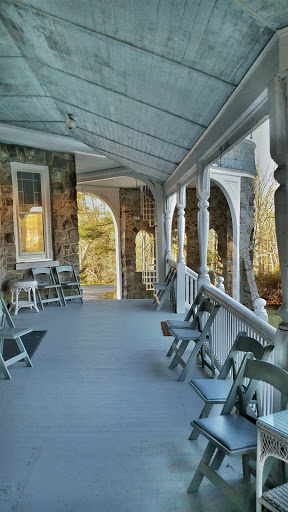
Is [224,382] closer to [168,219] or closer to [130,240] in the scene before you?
[168,219]

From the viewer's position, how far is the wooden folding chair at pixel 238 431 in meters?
1.77

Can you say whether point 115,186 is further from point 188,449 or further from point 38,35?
point 188,449

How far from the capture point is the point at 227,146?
3.36m

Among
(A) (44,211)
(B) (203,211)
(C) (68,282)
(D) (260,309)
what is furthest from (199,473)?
(A) (44,211)

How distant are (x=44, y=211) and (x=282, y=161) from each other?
625 cm

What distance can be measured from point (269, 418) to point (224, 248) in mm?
10148

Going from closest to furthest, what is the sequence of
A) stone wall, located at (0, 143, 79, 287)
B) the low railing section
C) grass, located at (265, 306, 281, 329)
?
the low railing section
stone wall, located at (0, 143, 79, 287)
grass, located at (265, 306, 281, 329)

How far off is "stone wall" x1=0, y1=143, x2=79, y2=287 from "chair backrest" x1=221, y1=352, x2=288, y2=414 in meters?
5.48

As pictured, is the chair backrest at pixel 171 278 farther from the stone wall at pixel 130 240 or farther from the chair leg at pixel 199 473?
the stone wall at pixel 130 240

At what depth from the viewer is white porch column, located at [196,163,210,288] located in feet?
14.6

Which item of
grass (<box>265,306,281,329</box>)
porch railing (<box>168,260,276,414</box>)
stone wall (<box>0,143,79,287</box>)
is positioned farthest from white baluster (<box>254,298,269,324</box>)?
grass (<box>265,306,281,329</box>)

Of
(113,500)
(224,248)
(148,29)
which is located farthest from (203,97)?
(224,248)

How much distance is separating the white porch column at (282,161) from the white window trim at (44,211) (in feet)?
19.8

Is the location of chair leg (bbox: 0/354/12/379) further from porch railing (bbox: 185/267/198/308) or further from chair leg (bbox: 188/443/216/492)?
porch railing (bbox: 185/267/198/308)
